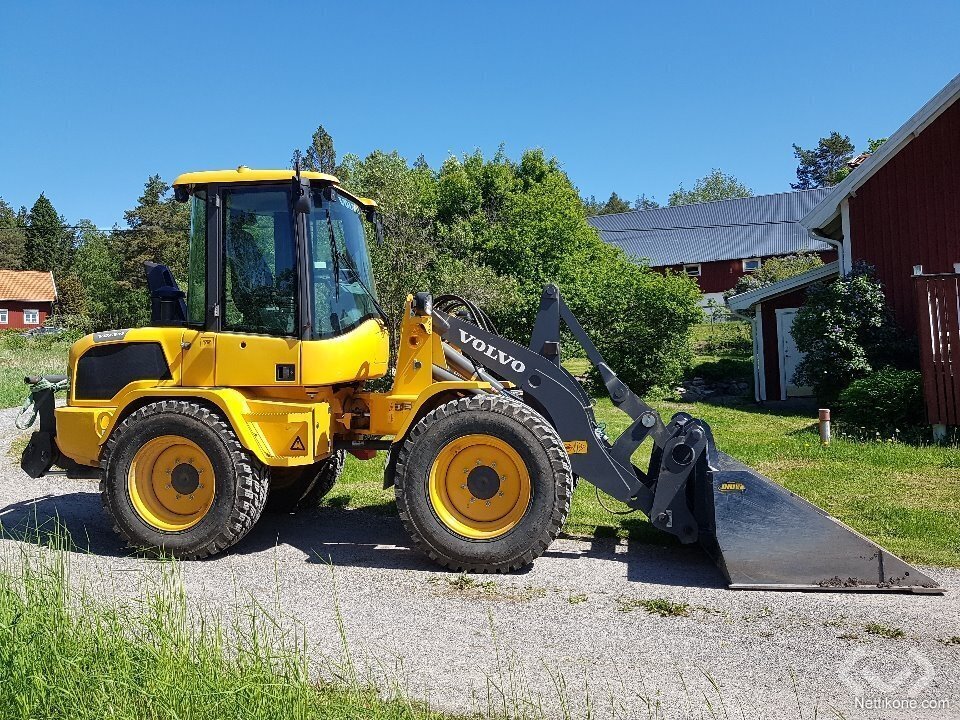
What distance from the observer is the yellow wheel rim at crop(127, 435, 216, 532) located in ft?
22.0

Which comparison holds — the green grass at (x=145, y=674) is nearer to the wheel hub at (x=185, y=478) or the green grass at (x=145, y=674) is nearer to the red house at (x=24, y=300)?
the wheel hub at (x=185, y=478)

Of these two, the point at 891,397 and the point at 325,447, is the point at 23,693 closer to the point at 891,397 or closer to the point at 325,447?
the point at 325,447

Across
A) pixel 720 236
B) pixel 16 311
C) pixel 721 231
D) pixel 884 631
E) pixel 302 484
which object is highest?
pixel 721 231

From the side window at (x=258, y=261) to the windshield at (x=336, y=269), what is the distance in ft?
0.65

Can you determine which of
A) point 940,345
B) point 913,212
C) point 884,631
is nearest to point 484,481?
point 884,631

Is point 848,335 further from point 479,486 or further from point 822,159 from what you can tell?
point 822,159

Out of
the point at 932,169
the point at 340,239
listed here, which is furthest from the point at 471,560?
the point at 932,169

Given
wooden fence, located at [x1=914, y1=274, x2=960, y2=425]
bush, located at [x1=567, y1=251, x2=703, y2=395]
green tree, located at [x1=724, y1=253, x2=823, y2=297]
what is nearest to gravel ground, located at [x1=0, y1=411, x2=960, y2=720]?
wooden fence, located at [x1=914, y1=274, x2=960, y2=425]

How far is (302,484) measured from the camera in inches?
326

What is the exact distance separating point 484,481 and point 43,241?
245 feet

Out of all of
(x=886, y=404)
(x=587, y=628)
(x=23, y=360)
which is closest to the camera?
(x=587, y=628)

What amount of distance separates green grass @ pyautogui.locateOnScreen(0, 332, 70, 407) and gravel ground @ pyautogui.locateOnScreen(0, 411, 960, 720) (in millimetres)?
16687

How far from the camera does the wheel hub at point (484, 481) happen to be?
6.46 metres

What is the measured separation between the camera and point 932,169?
16.7 m
